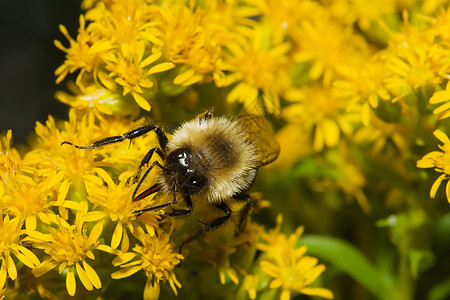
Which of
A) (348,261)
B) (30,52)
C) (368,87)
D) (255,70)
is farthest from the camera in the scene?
(30,52)

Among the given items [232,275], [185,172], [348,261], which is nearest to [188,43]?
[185,172]

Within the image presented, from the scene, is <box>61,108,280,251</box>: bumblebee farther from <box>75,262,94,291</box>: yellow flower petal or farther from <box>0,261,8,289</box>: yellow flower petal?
<box>0,261,8,289</box>: yellow flower petal

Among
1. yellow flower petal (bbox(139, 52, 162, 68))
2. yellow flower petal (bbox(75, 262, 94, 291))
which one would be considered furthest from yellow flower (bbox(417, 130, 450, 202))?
yellow flower petal (bbox(75, 262, 94, 291))

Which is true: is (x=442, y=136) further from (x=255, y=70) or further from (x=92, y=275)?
(x=92, y=275)

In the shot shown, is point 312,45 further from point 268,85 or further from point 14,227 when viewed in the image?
point 14,227

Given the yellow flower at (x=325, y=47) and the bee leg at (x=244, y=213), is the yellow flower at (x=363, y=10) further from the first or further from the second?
the bee leg at (x=244, y=213)

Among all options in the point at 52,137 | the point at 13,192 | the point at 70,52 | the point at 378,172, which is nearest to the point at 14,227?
the point at 13,192
